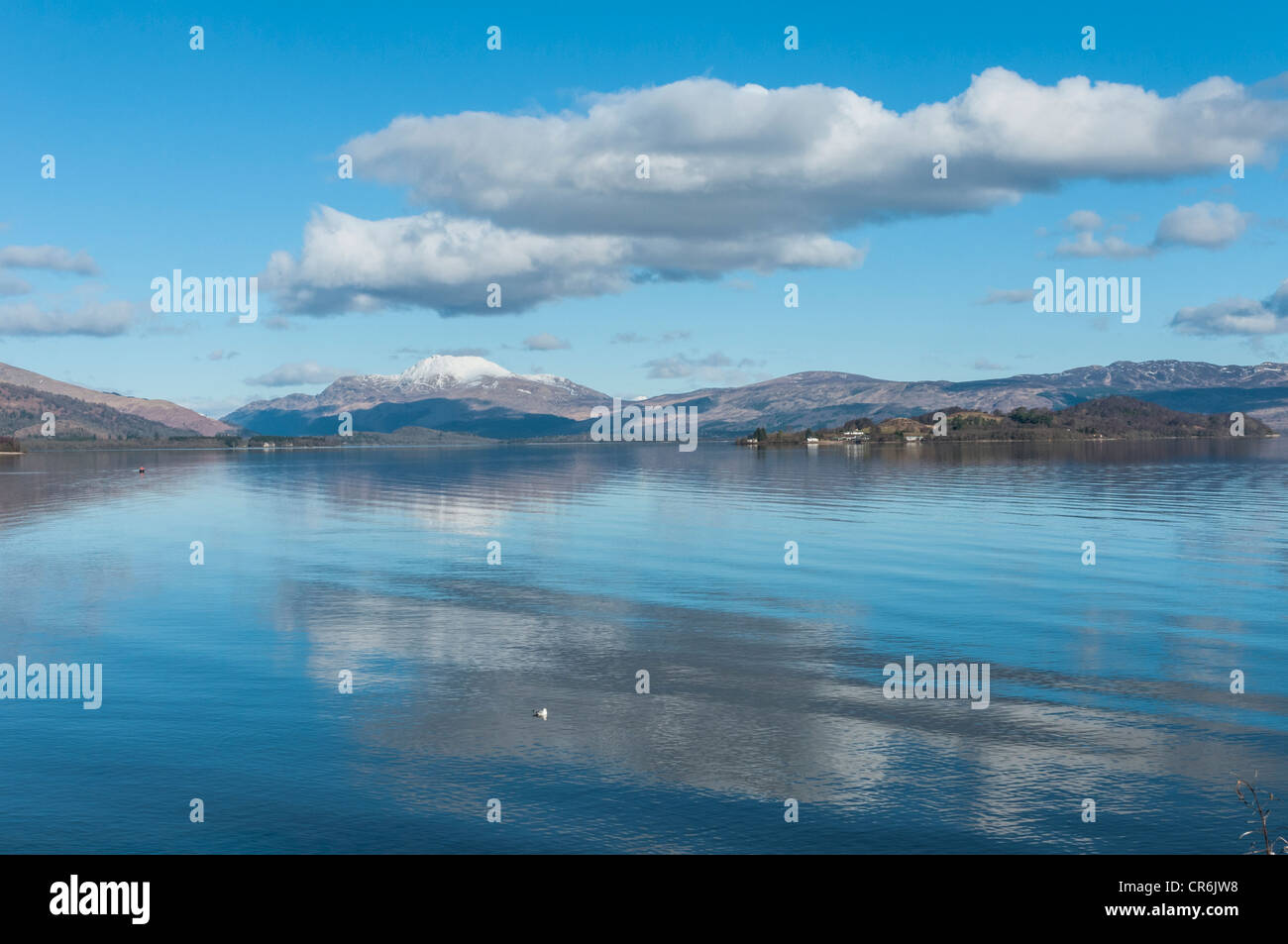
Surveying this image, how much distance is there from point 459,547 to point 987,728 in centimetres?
5226

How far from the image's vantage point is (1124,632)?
140ft

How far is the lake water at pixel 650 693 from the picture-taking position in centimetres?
2344

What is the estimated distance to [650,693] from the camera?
34094 mm

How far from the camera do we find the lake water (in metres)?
23.4

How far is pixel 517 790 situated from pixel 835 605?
27.9 m

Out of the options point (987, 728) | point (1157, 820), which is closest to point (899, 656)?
point (987, 728)

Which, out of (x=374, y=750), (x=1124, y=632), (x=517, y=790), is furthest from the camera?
(x=1124, y=632)

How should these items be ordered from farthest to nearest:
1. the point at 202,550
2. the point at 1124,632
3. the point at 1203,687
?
the point at 202,550 → the point at 1124,632 → the point at 1203,687
